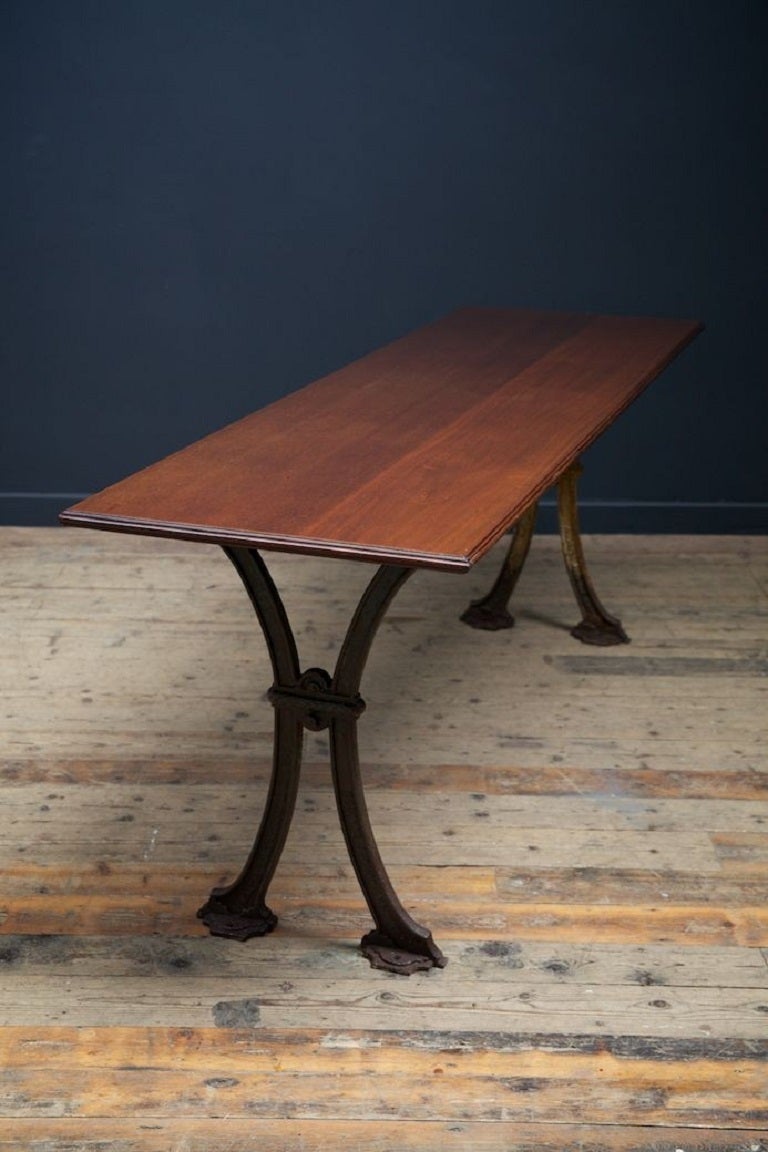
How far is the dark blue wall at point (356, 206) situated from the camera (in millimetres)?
4777

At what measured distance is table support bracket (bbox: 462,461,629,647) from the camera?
4.10 metres

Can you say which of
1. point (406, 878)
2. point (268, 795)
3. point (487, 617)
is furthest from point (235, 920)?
point (487, 617)

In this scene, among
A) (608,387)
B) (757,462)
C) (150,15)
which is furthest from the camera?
(757,462)

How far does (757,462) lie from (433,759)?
2.06 meters

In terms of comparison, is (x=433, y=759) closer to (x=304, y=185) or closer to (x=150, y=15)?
(x=304, y=185)

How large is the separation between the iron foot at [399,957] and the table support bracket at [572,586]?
1.57m

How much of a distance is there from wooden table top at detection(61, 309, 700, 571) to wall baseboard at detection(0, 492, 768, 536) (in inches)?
49.3

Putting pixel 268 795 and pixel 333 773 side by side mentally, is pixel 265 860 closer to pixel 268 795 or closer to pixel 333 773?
pixel 268 795

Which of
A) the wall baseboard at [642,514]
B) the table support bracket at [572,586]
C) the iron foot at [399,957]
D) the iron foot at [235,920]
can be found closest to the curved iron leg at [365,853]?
the iron foot at [399,957]

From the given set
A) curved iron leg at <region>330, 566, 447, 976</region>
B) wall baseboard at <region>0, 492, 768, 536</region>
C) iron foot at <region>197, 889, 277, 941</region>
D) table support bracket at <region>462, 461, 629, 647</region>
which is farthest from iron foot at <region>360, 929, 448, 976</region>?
wall baseboard at <region>0, 492, 768, 536</region>

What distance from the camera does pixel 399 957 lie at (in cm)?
279

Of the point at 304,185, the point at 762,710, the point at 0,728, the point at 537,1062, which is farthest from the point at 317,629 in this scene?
the point at 537,1062

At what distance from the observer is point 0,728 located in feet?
12.2

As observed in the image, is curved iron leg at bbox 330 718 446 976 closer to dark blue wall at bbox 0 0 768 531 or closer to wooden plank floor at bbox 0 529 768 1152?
wooden plank floor at bbox 0 529 768 1152
